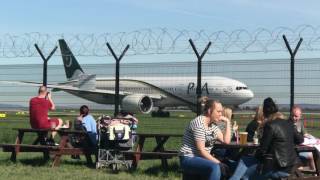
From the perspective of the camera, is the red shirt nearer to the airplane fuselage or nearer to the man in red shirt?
the man in red shirt

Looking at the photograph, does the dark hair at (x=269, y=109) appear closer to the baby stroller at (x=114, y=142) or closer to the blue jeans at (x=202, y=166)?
the blue jeans at (x=202, y=166)

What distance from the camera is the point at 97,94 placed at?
44.0m

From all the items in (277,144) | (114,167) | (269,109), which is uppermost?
(269,109)

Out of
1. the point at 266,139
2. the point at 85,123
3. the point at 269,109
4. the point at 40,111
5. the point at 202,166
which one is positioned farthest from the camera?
the point at 85,123

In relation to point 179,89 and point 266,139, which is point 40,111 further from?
point 179,89

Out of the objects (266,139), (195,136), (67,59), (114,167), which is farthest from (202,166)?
(67,59)

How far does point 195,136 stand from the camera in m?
7.61

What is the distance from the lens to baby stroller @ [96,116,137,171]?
1138 centimetres

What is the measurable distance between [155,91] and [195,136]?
40310mm

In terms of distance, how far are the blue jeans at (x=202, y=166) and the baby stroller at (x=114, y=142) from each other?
146 inches

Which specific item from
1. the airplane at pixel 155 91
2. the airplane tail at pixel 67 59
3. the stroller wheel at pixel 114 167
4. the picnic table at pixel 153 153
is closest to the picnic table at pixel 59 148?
the stroller wheel at pixel 114 167

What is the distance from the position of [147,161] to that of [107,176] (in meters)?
2.56

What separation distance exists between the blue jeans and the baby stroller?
12.2ft

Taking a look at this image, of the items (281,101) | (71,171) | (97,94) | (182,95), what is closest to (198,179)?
(71,171)
